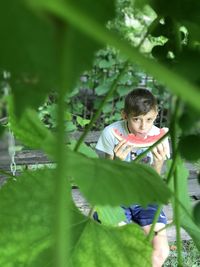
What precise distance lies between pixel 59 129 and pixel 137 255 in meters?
0.36

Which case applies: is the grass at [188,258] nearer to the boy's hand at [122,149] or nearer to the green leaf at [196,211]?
the boy's hand at [122,149]

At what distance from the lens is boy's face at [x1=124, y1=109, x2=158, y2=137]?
222 cm

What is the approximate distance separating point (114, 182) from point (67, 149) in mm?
38

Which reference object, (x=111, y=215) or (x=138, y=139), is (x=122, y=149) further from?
(x=111, y=215)

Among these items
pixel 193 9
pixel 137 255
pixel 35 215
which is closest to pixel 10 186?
pixel 35 215

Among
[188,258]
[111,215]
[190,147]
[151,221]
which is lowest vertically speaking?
[188,258]

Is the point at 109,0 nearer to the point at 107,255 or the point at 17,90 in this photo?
the point at 17,90

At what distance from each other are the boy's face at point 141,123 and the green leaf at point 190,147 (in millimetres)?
1806

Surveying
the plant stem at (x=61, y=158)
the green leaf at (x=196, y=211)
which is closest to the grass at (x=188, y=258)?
the green leaf at (x=196, y=211)

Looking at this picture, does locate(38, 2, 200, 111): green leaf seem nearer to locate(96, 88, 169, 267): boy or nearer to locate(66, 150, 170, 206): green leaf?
locate(66, 150, 170, 206): green leaf

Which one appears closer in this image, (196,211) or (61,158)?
(61,158)

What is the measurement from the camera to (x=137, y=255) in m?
0.56

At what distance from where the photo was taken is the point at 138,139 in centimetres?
210

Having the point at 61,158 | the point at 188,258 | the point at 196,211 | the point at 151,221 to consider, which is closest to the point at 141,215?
the point at 151,221
